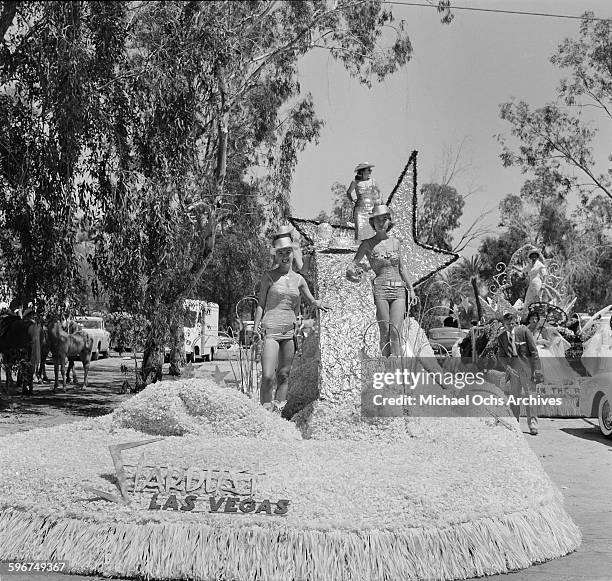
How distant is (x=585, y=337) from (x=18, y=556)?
994 cm

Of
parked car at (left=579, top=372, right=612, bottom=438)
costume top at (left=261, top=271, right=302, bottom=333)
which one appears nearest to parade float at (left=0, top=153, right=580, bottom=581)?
costume top at (left=261, top=271, right=302, bottom=333)

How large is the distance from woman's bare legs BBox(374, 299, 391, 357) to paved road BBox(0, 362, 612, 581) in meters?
1.76

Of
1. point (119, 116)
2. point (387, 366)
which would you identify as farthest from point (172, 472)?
point (119, 116)

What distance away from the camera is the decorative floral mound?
513cm

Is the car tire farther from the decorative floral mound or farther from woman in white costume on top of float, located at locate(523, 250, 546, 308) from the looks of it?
the decorative floral mound

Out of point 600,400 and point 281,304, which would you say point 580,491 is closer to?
point 281,304

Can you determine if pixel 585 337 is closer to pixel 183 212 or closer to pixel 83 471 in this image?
pixel 183 212

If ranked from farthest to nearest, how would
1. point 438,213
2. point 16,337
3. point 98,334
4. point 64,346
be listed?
point 98,334
point 438,213
point 64,346
point 16,337

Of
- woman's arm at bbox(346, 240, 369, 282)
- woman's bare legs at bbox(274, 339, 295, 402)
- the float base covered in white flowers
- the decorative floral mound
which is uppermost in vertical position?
woman's arm at bbox(346, 240, 369, 282)

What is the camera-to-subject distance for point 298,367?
7.14m

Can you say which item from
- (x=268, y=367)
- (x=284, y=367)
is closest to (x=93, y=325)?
(x=284, y=367)

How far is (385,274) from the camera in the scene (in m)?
6.41

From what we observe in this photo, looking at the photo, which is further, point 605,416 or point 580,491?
point 605,416

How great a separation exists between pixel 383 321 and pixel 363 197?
52.0 inches
